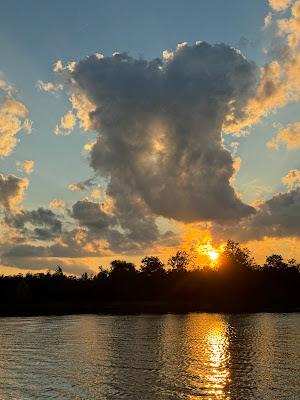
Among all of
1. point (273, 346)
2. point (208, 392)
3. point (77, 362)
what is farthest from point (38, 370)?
point (273, 346)

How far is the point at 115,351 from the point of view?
71375 millimetres

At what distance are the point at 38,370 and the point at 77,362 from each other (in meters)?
6.86

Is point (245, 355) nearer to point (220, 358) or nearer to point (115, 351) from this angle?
point (220, 358)

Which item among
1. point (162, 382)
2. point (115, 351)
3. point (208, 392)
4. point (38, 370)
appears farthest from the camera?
point (115, 351)

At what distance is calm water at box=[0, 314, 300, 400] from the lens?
44219 millimetres

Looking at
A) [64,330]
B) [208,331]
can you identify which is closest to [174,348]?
[208,331]

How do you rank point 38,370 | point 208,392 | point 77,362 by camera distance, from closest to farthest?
point 208,392 → point 38,370 → point 77,362

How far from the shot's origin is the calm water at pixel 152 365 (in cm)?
4422

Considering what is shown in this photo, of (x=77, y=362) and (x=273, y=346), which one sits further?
(x=273, y=346)

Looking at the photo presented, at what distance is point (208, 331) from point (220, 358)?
39.3 meters

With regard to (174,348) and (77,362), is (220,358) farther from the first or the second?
(77,362)

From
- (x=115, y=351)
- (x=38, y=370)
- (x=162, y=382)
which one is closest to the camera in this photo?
(x=162, y=382)

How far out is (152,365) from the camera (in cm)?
5809

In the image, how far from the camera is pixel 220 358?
63.5 meters
